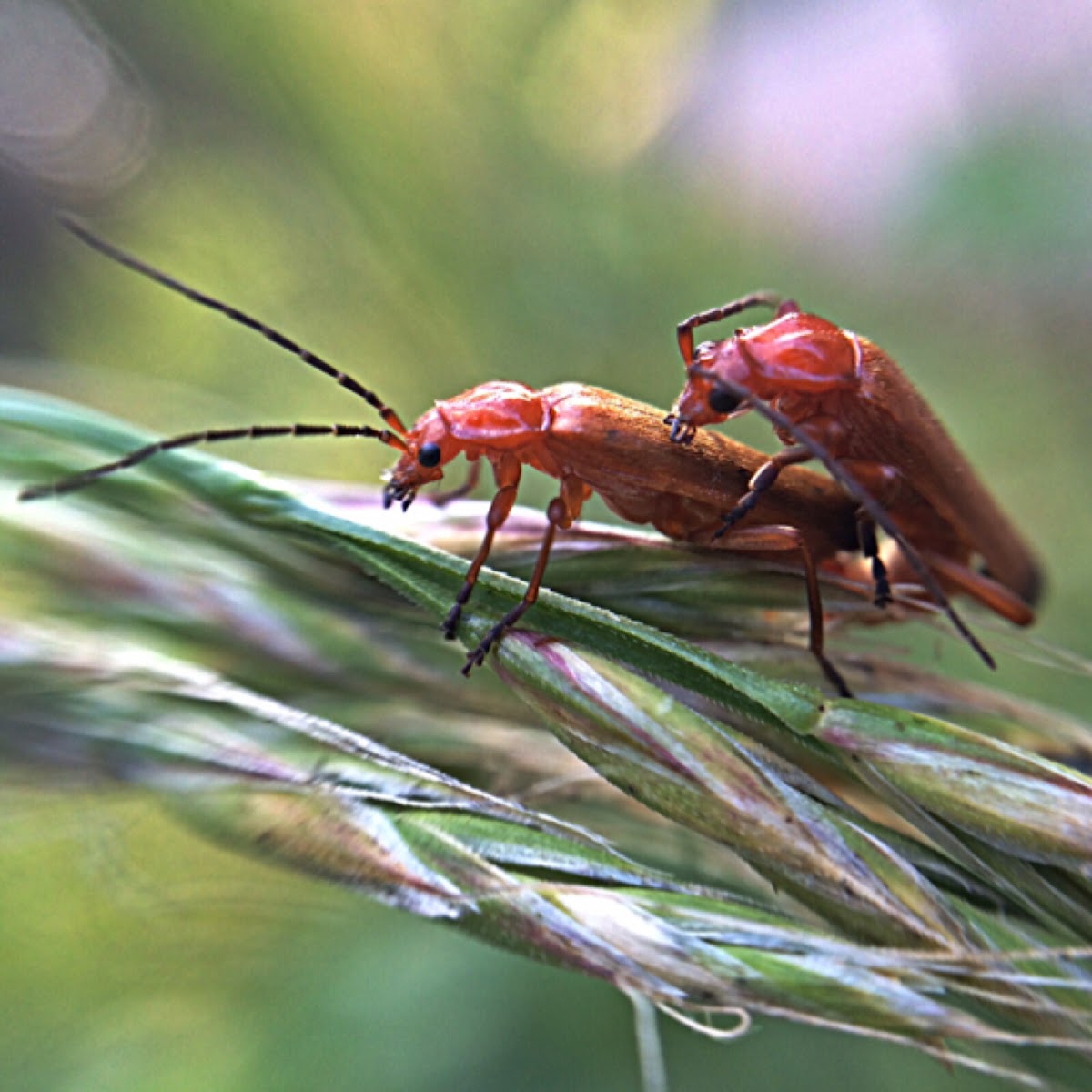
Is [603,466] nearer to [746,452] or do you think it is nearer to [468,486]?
[746,452]

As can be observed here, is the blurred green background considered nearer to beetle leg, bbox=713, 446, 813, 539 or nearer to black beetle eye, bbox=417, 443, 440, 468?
black beetle eye, bbox=417, 443, 440, 468

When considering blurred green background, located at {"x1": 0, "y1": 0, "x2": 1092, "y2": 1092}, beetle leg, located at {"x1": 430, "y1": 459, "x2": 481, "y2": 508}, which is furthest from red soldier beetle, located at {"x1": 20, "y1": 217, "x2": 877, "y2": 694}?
blurred green background, located at {"x1": 0, "y1": 0, "x2": 1092, "y2": 1092}

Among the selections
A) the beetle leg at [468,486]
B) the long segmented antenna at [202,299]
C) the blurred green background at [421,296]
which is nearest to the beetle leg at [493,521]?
the beetle leg at [468,486]

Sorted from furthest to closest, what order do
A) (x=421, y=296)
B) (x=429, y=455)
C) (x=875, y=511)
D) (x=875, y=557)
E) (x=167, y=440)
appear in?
(x=421, y=296) → (x=429, y=455) → (x=875, y=557) → (x=167, y=440) → (x=875, y=511)

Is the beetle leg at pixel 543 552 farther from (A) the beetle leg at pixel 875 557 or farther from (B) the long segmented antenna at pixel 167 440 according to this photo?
(A) the beetle leg at pixel 875 557

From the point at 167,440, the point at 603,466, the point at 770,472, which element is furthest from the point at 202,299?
the point at 770,472

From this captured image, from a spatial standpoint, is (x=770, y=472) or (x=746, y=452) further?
(x=746, y=452)

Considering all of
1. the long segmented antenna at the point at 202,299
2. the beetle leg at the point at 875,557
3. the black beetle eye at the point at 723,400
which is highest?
the black beetle eye at the point at 723,400

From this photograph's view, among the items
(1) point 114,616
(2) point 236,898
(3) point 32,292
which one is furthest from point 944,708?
(3) point 32,292
